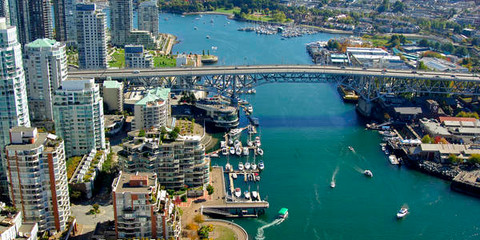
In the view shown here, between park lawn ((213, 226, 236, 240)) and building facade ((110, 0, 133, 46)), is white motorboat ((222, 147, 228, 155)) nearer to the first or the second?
park lawn ((213, 226, 236, 240))

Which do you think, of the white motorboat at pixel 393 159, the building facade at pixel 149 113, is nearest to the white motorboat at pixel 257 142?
the building facade at pixel 149 113

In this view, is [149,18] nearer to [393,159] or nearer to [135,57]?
[135,57]

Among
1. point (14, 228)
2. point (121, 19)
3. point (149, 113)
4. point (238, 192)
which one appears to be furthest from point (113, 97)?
point (121, 19)

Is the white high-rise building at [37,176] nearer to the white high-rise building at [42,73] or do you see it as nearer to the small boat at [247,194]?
the small boat at [247,194]

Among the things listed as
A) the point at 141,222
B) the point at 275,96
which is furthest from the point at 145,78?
the point at 141,222

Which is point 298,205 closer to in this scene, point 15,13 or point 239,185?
point 239,185
